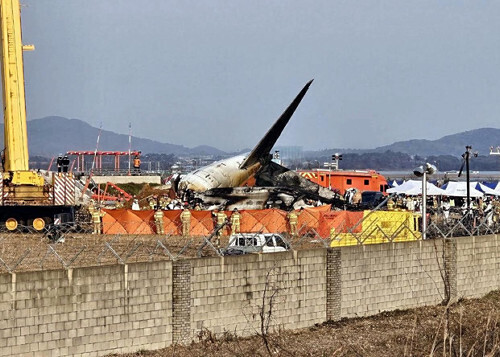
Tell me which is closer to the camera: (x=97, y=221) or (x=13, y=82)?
(x=97, y=221)

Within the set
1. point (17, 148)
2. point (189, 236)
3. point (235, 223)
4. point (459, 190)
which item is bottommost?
point (459, 190)

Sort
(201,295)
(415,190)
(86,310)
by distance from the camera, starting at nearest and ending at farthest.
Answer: (86,310) → (201,295) → (415,190)

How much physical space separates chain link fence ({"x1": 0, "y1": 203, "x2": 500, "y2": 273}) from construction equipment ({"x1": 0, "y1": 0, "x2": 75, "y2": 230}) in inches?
106

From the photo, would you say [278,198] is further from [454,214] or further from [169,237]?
[169,237]

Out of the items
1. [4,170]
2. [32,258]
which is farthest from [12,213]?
[32,258]

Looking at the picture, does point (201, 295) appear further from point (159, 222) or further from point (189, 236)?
point (159, 222)

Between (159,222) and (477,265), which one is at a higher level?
(159,222)

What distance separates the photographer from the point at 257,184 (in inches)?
2837

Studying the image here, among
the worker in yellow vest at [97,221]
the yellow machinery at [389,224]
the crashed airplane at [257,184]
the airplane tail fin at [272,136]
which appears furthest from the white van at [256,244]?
the airplane tail fin at [272,136]

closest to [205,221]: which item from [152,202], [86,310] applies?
[152,202]

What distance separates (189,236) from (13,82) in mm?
11428

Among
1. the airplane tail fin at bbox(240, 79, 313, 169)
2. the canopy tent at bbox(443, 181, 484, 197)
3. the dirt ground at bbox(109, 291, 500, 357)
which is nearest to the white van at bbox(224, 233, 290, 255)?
the dirt ground at bbox(109, 291, 500, 357)

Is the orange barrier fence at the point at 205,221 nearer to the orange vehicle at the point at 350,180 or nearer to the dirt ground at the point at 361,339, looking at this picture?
the dirt ground at the point at 361,339

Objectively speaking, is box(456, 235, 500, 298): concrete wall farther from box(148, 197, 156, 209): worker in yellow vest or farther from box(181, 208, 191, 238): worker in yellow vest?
box(148, 197, 156, 209): worker in yellow vest
